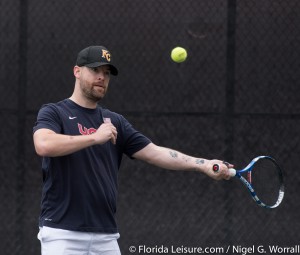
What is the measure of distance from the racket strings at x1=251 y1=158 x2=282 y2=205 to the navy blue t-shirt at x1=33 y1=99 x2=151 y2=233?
1496mm

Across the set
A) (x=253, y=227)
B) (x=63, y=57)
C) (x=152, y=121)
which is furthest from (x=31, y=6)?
(x=253, y=227)

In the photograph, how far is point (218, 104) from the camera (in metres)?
5.74

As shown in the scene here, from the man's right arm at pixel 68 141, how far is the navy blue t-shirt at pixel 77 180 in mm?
126

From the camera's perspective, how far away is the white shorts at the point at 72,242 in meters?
3.89

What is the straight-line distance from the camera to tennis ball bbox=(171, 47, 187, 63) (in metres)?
5.59

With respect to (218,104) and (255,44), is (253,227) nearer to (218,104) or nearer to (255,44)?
(218,104)

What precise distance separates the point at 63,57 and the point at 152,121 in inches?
31.3

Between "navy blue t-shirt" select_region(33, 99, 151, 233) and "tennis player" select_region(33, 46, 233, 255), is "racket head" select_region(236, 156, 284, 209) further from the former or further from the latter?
"navy blue t-shirt" select_region(33, 99, 151, 233)

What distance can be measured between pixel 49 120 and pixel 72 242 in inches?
23.9

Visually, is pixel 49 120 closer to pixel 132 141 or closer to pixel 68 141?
pixel 68 141

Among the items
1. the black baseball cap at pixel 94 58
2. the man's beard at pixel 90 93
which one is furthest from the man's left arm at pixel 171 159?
the black baseball cap at pixel 94 58

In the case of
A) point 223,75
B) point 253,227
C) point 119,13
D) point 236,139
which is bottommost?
point 253,227
